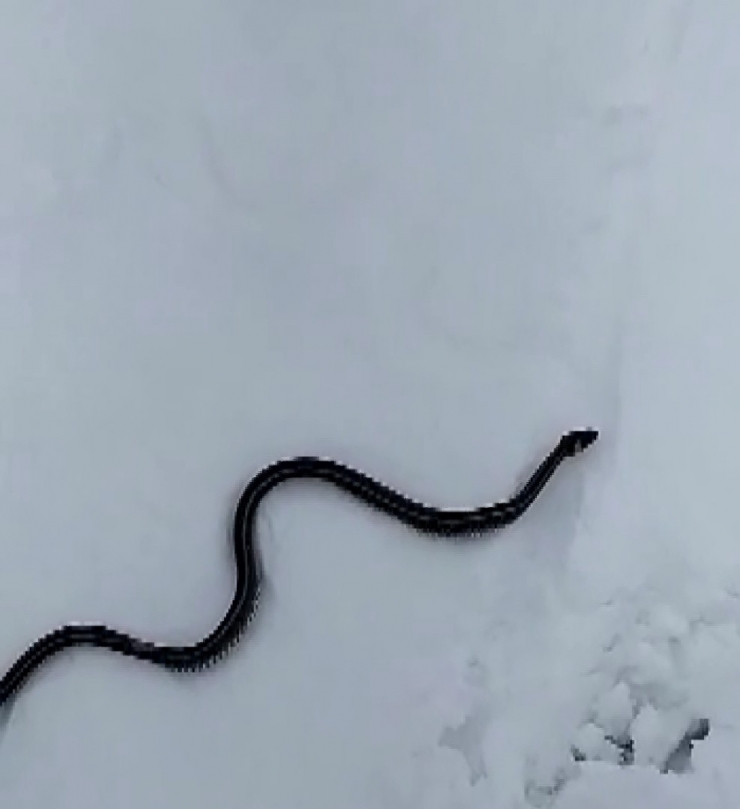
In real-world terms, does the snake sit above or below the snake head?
below

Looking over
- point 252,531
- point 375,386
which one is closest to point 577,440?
point 375,386

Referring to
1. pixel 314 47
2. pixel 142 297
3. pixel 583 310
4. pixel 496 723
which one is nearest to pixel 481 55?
pixel 314 47

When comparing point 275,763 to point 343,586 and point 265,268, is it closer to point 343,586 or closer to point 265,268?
point 343,586

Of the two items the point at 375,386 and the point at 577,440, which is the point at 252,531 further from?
the point at 577,440
